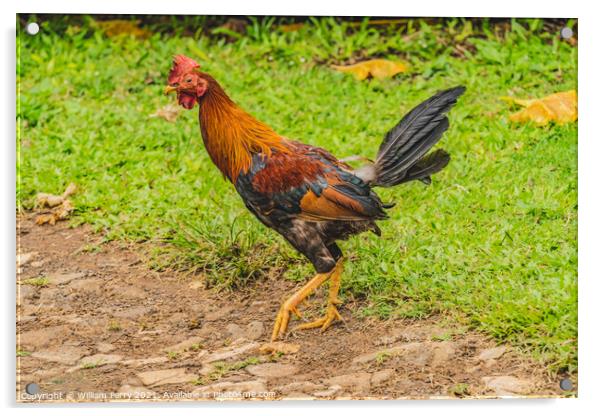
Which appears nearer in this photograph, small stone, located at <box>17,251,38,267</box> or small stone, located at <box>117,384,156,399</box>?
small stone, located at <box>117,384,156,399</box>

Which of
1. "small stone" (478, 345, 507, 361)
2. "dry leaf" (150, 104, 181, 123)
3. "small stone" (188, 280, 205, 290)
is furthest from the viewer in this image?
"dry leaf" (150, 104, 181, 123)

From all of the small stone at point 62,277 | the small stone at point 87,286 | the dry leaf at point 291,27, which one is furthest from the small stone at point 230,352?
the dry leaf at point 291,27

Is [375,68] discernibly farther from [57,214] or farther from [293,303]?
[57,214]

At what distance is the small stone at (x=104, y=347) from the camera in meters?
4.67

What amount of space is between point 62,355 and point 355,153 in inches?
71.8

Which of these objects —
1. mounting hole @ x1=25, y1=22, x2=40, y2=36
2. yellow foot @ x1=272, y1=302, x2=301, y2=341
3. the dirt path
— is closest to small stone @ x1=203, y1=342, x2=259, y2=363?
the dirt path

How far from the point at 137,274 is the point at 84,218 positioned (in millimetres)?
450

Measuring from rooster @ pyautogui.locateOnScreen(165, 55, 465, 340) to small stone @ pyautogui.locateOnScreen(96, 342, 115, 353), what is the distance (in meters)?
0.96

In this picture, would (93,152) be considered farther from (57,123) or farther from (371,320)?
(371,320)

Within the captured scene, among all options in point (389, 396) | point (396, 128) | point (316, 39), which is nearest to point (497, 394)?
point (389, 396)

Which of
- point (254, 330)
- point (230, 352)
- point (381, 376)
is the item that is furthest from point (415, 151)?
point (230, 352)

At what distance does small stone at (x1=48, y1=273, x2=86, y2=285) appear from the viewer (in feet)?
16.0

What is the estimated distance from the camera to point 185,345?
471 cm

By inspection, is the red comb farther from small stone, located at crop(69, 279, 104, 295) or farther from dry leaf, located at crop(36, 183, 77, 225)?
small stone, located at crop(69, 279, 104, 295)
